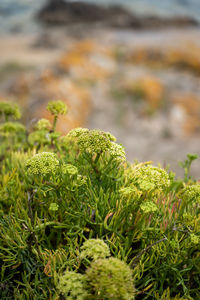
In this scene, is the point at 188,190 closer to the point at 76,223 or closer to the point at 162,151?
the point at 76,223

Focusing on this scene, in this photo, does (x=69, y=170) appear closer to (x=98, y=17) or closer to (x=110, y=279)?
(x=110, y=279)

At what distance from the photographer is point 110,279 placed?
0.93 meters

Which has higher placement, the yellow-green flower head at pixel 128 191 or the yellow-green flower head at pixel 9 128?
the yellow-green flower head at pixel 9 128

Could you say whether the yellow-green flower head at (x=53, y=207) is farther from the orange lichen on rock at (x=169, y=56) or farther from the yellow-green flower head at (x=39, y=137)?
the orange lichen on rock at (x=169, y=56)

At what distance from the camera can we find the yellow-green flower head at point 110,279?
36.1 inches

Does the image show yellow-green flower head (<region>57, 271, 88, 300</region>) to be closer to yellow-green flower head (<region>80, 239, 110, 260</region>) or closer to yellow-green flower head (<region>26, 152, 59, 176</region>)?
yellow-green flower head (<region>80, 239, 110, 260</region>)

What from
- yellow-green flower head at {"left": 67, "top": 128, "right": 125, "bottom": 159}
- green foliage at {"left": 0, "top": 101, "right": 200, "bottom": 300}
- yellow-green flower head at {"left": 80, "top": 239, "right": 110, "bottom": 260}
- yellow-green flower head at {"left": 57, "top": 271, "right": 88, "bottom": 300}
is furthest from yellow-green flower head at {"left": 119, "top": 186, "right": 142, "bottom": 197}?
yellow-green flower head at {"left": 57, "top": 271, "right": 88, "bottom": 300}

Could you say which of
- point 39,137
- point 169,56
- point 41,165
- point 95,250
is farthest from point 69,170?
point 169,56

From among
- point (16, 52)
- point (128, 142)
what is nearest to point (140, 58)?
point (128, 142)

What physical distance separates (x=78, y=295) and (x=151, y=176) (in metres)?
0.58

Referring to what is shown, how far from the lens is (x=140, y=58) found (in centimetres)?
776

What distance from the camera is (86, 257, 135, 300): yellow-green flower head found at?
36.1 inches

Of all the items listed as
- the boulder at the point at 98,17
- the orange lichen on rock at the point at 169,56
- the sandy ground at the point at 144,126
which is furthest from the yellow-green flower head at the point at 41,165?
the boulder at the point at 98,17

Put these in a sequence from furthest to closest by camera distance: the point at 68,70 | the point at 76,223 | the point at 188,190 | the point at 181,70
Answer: the point at 181,70 < the point at 68,70 < the point at 76,223 < the point at 188,190
